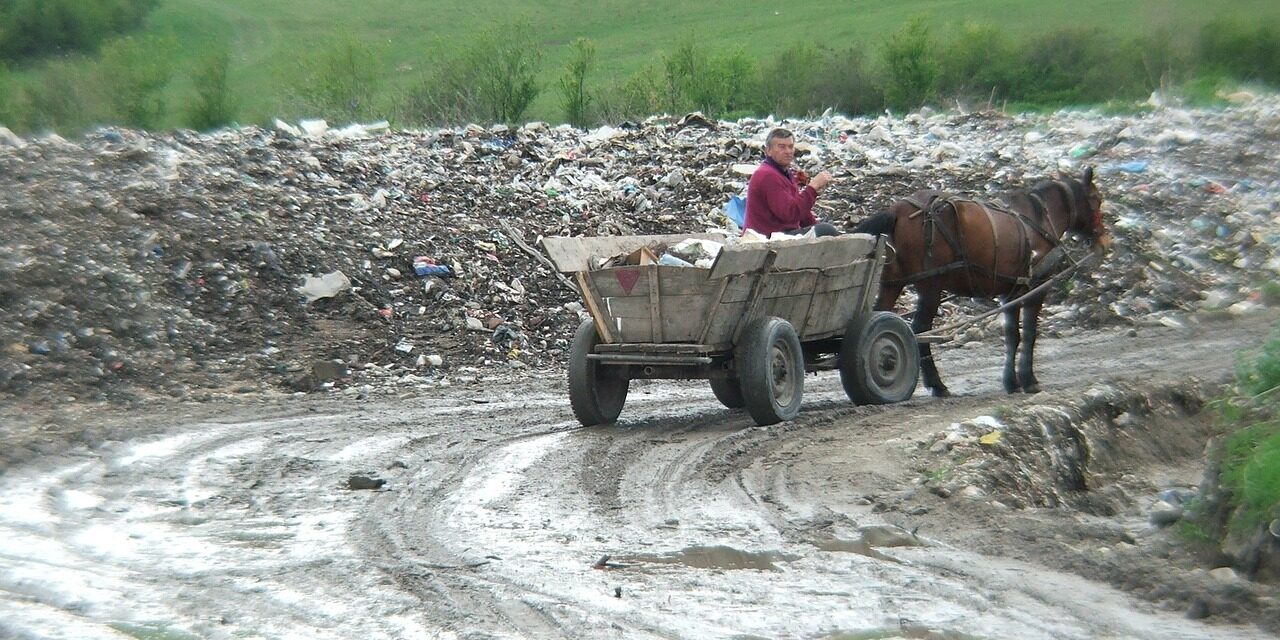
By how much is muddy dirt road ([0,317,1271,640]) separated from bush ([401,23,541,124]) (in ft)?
62.6

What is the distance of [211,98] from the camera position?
29594mm

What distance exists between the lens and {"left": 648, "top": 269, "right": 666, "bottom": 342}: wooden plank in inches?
326

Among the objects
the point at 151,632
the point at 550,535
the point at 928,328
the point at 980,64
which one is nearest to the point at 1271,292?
the point at 928,328

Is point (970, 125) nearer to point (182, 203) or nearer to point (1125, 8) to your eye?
point (1125, 8)

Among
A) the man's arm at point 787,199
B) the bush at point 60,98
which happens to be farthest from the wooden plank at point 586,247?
the bush at point 60,98

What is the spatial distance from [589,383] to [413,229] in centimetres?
681

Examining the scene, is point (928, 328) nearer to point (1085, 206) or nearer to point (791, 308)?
point (1085, 206)

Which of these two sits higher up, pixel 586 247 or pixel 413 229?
pixel 413 229

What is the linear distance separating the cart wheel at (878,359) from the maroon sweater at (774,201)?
3.07 feet

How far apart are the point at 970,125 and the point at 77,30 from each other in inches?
1394

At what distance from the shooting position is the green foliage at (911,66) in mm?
43969

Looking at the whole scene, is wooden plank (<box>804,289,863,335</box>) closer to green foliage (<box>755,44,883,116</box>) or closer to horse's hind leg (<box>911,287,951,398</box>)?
horse's hind leg (<box>911,287,951,398</box>)

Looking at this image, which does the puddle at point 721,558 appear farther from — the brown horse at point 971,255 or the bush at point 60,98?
the bush at point 60,98

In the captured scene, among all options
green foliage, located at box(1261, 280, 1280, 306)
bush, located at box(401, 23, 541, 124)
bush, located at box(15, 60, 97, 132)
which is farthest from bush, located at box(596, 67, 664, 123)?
green foliage, located at box(1261, 280, 1280, 306)
